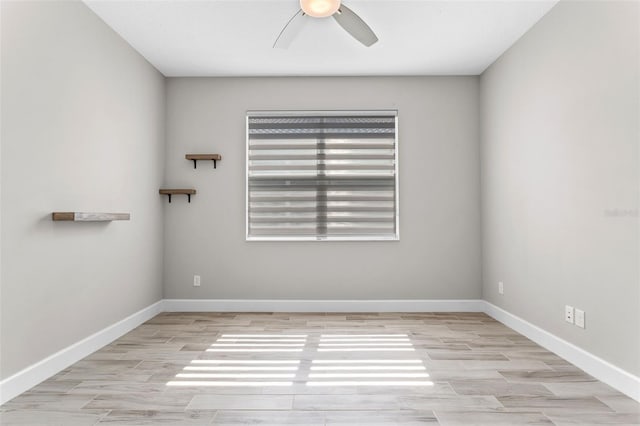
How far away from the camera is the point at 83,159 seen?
284 cm

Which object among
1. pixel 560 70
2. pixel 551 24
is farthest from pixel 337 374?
pixel 551 24

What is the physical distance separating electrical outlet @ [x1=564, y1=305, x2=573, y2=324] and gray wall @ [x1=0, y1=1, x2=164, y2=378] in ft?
10.8

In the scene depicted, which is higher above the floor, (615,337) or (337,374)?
(615,337)

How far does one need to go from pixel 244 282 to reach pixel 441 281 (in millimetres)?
2024

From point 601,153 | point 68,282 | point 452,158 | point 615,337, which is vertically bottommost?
point 615,337

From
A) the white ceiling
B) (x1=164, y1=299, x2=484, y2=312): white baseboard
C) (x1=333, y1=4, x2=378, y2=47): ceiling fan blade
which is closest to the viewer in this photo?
(x1=333, y1=4, x2=378, y2=47): ceiling fan blade

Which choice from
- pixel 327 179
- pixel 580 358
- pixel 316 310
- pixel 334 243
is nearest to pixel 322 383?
pixel 580 358

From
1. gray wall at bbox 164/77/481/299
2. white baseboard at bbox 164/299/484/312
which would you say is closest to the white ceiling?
gray wall at bbox 164/77/481/299

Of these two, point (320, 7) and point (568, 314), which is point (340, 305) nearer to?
point (568, 314)

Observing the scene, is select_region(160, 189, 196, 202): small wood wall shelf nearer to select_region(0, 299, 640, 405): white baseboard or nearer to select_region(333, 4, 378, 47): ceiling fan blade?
select_region(0, 299, 640, 405): white baseboard

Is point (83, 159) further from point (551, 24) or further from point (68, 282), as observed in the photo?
point (551, 24)

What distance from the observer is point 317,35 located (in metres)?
3.28

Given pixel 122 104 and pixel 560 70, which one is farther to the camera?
pixel 122 104

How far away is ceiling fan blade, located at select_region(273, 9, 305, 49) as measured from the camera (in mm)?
2554
